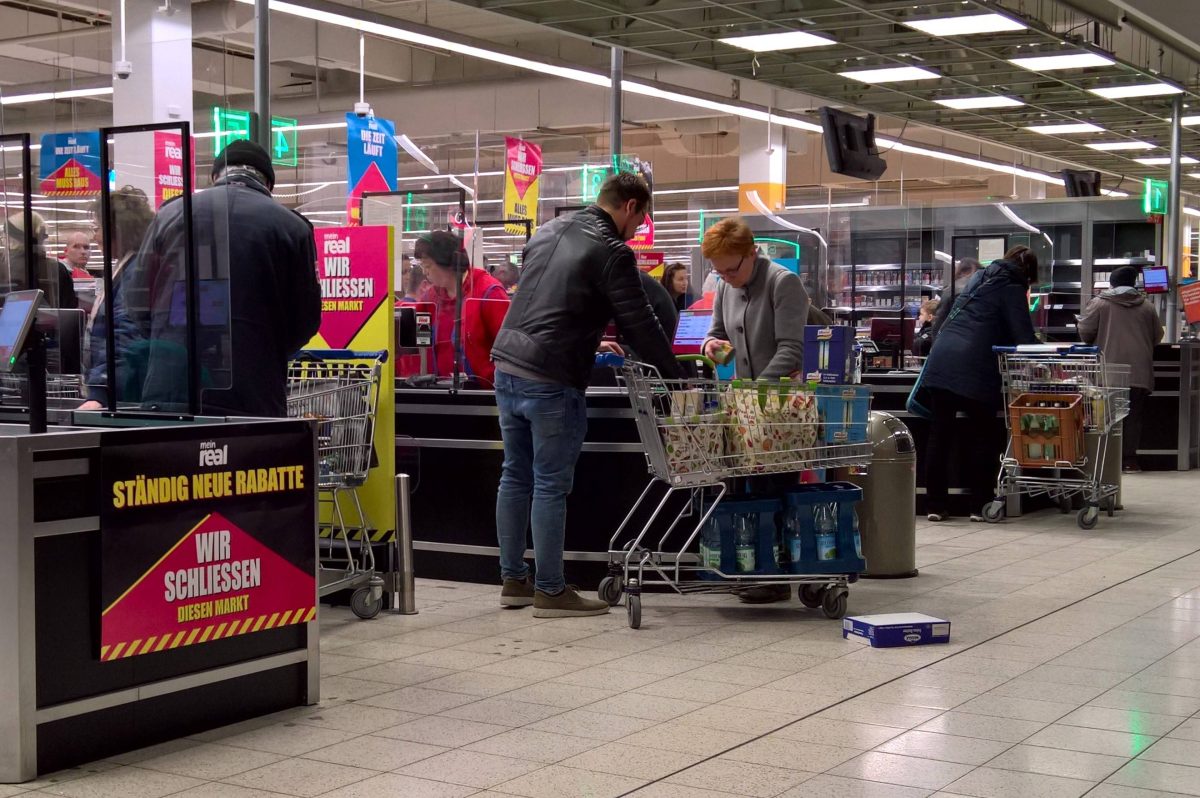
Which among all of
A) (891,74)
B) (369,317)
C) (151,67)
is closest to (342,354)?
(369,317)

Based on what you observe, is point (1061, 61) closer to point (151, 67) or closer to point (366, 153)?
point (366, 153)

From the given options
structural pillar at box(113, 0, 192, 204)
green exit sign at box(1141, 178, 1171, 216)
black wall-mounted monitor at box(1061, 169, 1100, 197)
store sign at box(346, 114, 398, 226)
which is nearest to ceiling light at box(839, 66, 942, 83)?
green exit sign at box(1141, 178, 1171, 216)

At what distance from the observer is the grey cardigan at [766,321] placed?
5988mm

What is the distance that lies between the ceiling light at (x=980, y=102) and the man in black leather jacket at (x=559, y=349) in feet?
42.4

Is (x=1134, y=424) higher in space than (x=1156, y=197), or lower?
lower

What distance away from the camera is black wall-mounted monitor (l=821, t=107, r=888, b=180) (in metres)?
13.8

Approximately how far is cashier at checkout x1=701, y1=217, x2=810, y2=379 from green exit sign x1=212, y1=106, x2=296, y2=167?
2.42m

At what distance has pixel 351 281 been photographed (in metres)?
6.10

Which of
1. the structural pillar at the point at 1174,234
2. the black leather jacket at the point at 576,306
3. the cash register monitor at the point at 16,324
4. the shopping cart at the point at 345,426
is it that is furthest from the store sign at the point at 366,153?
the structural pillar at the point at 1174,234

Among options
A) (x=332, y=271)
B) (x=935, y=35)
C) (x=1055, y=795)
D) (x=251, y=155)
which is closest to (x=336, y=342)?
(x=332, y=271)

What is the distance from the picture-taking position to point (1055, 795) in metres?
3.38

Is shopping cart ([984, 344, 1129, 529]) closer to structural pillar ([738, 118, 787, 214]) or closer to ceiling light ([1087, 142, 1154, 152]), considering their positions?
structural pillar ([738, 118, 787, 214])

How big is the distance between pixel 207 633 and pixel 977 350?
613cm

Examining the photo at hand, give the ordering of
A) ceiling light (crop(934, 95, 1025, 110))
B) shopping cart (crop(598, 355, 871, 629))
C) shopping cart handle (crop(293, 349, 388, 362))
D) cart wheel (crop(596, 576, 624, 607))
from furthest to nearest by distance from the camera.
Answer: ceiling light (crop(934, 95, 1025, 110)) → cart wheel (crop(596, 576, 624, 607)) → shopping cart handle (crop(293, 349, 388, 362)) → shopping cart (crop(598, 355, 871, 629))
